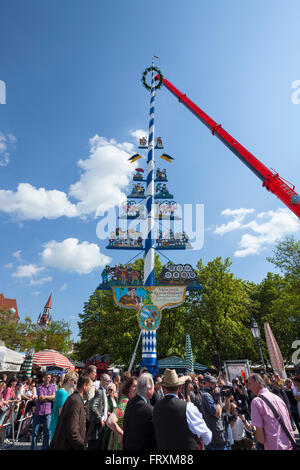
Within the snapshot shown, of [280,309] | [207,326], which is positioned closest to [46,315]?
[207,326]

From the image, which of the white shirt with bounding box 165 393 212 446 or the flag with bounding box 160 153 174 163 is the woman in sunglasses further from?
the flag with bounding box 160 153 174 163

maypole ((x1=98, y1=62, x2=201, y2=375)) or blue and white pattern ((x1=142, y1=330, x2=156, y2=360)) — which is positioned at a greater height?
maypole ((x1=98, y1=62, x2=201, y2=375))

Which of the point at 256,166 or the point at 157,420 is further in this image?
the point at 256,166

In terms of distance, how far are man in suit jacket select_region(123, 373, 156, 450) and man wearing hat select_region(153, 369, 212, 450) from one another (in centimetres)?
19

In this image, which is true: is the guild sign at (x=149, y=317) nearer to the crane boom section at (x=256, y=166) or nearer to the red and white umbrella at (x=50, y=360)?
the red and white umbrella at (x=50, y=360)

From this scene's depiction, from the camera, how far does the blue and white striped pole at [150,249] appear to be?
16781mm

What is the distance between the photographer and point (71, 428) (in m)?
3.58

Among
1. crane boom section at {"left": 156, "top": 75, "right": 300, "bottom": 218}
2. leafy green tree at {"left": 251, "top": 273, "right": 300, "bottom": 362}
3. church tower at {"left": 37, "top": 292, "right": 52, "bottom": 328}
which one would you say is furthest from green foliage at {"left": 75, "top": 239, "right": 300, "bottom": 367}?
church tower at {"left": 37, "top": 292, "right": 52, "bottom": 328}

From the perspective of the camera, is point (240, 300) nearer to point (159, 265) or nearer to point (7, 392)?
point (159, 265)

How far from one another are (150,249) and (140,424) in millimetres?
16289

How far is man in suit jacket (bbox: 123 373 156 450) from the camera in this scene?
129 inches

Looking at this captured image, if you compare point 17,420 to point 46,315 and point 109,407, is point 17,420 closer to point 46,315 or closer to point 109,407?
point 109,407
